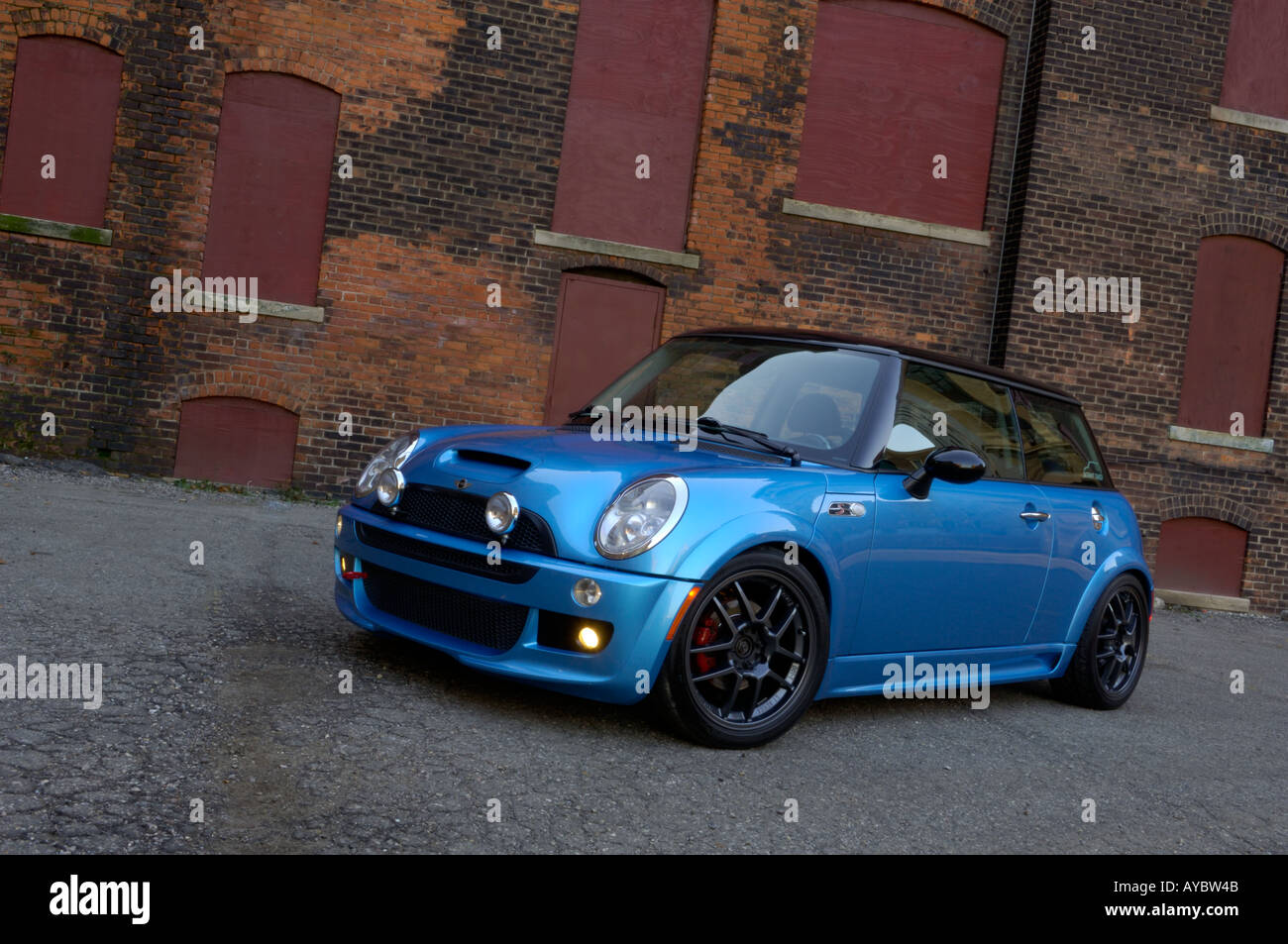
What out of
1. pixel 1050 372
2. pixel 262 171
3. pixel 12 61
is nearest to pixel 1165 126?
pixel 1050 372

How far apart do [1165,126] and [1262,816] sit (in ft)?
34.5

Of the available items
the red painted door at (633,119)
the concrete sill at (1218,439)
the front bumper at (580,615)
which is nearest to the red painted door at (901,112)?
the red painted door at (633,119)

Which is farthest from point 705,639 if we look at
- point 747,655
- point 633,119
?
point 633,119

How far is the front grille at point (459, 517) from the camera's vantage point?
14.0 feet

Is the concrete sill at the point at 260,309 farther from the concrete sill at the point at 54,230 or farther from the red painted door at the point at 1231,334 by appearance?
the red painted door at the point at 1231,334

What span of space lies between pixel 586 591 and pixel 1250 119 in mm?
12321

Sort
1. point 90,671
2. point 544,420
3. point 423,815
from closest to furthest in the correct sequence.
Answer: point 423,815
point 90,671
point 544,420

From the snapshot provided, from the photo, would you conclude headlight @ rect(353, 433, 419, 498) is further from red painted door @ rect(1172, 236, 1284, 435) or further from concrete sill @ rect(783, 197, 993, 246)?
red painted door @ rect(1172, 236, 1284, 435)

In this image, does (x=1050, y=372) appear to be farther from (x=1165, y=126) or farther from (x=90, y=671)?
(x=90, y=671)

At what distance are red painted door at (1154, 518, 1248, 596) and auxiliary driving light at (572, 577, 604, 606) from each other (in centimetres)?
1094

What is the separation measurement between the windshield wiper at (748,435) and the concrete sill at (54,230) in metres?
8.37

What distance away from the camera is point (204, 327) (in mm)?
11664

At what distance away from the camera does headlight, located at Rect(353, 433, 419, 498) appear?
4926 mm

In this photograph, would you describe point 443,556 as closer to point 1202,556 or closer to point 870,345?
point 870,345
